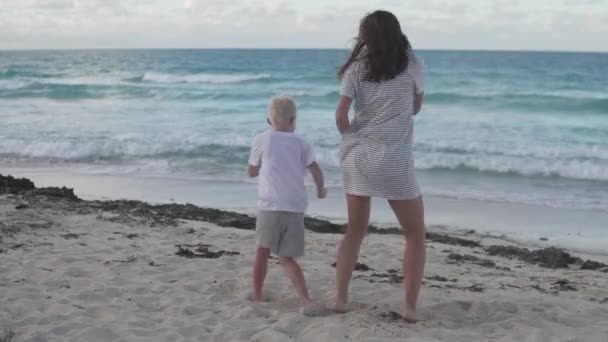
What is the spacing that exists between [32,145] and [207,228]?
9.04 metres

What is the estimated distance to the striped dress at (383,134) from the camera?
145 inches

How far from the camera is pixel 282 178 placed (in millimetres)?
4051

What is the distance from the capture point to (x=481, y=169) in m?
12.7

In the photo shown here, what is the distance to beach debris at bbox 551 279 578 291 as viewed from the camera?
5.24 metres

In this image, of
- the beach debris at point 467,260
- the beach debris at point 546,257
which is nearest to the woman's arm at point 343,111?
the beach debris at point 467,260

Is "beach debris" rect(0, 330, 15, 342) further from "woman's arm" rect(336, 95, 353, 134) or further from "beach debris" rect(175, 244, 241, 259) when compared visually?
"beach debris" rect(175, 244, 241, 259)

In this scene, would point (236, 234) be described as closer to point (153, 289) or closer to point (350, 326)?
point (153, 289)

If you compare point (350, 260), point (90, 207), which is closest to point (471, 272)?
point (350, 260)

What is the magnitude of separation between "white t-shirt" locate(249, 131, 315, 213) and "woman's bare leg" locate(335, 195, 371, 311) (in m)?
0.33

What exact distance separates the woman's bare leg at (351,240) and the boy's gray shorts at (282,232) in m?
0.25

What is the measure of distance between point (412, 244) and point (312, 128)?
14.9 m

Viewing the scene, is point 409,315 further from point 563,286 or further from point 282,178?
point 563,286

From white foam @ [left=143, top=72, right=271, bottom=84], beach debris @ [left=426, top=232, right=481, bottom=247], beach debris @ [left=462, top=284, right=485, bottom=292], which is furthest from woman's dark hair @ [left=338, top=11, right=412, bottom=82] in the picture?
white foam @ [left=143, top=72, right=271, bottom=84]

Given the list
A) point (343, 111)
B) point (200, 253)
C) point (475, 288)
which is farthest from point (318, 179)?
point (200, 253)
